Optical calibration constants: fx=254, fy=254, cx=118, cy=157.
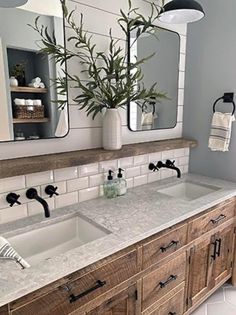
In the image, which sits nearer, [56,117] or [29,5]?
[29,5]

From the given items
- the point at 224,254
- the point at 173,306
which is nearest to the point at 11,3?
the point at 173,306

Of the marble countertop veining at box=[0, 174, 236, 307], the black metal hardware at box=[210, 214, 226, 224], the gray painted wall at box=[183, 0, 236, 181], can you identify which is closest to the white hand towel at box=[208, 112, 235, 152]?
the gray painted wall at box=[183, 0, 236, 181]

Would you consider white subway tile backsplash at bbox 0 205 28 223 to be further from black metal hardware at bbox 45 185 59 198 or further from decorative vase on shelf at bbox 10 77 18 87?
decorative vase on shelf at bbox 10 77 18 87

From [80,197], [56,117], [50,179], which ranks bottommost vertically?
[80,197]

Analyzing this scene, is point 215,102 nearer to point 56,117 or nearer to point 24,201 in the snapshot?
point 56,117

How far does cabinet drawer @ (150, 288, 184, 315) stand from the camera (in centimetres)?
142

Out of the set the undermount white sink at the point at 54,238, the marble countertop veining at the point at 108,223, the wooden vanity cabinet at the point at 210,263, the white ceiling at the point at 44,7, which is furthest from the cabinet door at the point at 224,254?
the white ceiling at the point at 44,7

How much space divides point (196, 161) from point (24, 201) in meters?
1.49

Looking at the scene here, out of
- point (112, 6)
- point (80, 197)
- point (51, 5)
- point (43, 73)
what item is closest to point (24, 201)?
point (80, 197)

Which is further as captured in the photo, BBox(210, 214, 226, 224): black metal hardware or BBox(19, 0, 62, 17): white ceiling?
BBox(210, 214, 226, 224): black metal hardware

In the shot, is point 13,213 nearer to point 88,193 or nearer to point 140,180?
point 88,193

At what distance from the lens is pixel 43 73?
54.4 inches

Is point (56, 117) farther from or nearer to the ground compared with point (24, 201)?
farther from the ground

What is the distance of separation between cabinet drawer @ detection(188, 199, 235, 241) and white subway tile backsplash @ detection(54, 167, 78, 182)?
0.74 meters
